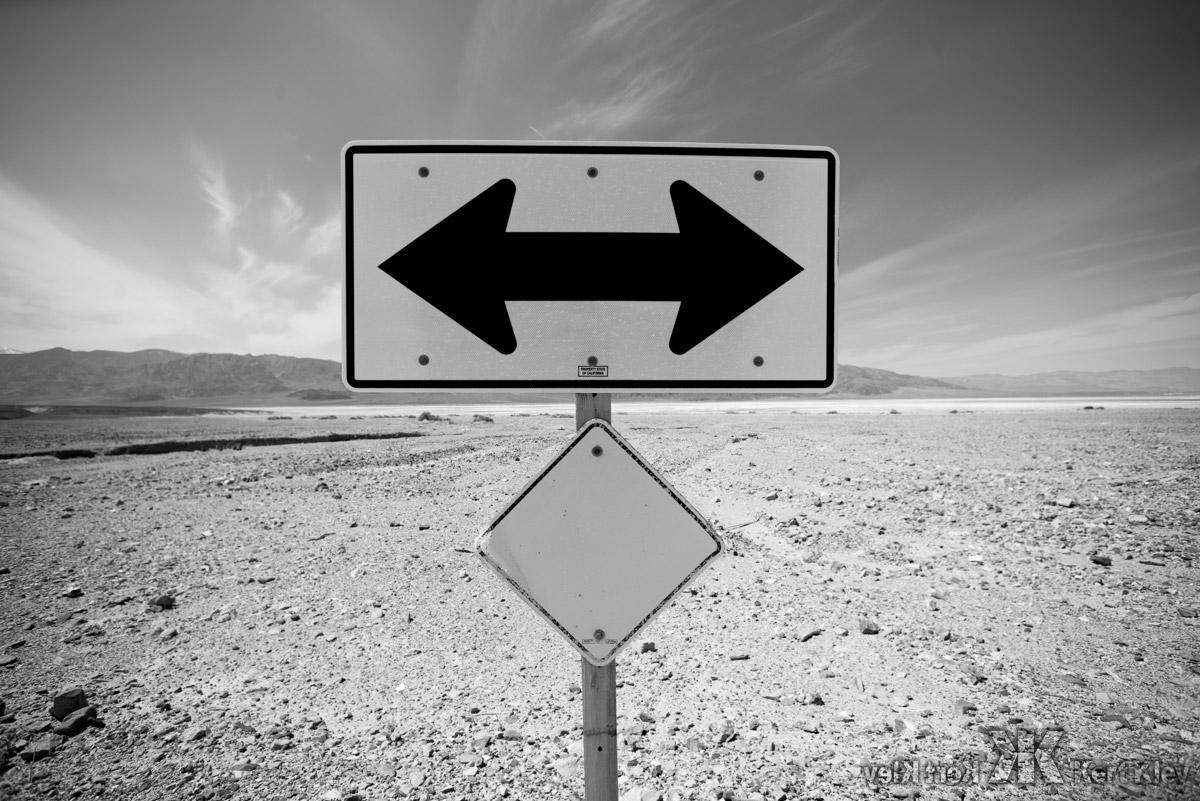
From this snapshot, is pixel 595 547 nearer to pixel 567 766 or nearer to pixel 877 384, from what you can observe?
pixel 567 766

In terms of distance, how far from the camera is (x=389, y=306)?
1433 millimetres

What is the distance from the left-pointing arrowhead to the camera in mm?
1440

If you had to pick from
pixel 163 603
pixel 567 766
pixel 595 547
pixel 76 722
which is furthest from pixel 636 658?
pixel 163 603

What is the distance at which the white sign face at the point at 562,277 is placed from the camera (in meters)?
1.42

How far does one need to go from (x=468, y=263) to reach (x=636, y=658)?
9.39ft

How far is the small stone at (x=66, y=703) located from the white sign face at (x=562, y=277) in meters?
3.06

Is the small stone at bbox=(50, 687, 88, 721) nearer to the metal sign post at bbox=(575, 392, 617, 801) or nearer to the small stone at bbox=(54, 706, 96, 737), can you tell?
the small stone at bbox=(54, 706, 96, 737)

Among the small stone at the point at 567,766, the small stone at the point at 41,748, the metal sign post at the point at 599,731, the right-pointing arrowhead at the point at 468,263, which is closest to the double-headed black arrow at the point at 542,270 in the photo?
the right-pointing arrowhead at the point at 468,263

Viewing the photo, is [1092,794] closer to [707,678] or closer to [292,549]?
[707,678]

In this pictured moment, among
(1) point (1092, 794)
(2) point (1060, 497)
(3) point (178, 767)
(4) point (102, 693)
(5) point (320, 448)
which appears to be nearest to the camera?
(1) point (1092, 794)

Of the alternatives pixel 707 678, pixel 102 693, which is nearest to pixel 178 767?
pixel 102 693

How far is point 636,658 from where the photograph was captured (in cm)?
329

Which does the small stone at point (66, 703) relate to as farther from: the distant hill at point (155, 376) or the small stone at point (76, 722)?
the distant hill at point (155, 376)

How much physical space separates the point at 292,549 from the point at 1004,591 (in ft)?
22.4
